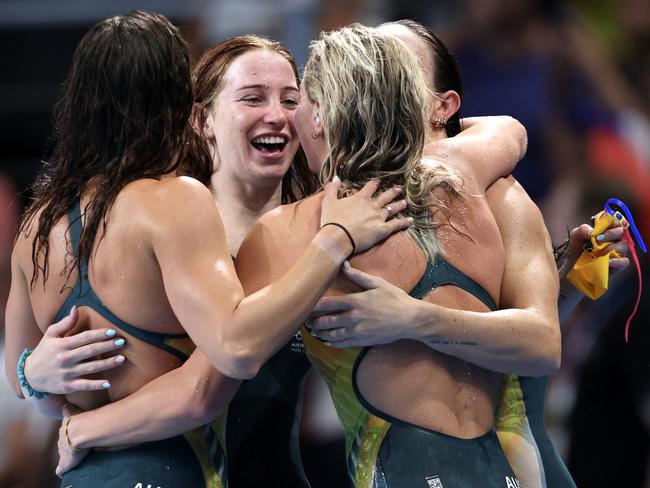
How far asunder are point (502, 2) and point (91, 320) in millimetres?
3963

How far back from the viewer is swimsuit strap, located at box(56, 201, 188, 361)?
2221mm

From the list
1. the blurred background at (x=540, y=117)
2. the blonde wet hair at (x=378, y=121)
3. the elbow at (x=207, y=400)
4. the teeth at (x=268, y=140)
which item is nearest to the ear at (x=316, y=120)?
the blonde wet hair at (x=378, y=121)

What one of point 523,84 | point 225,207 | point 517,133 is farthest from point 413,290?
point 523,84

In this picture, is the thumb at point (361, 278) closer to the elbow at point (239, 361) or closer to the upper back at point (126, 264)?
the elbow at point (239, 361)

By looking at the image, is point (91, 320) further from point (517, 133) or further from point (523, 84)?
point (523, 84)

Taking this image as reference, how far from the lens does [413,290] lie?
2201mm

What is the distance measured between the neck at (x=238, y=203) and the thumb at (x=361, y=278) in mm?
991

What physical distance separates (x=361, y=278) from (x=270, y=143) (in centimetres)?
107

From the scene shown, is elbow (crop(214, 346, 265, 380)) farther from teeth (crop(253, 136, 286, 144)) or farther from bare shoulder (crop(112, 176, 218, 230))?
teeth (crop(253, 136, 286, 144))

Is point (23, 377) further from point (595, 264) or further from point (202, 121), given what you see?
point (595, 264)

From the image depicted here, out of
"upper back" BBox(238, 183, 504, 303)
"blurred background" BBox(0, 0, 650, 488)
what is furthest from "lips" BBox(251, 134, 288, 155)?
"blurred background" BBox(0, 0, 650, 488)

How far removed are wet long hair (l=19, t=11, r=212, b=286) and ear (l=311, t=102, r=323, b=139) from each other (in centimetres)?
34

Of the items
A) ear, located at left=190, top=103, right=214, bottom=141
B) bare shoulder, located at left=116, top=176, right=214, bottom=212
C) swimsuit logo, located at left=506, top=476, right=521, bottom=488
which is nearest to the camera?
bare shoulder, located at left=116, top=176, right=214, bottom=212

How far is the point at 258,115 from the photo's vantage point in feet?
10.0
